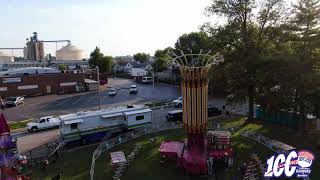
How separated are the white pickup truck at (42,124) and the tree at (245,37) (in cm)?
2272

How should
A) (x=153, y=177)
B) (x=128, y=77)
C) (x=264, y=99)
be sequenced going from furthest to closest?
(x=128, y=77) < (x=264, y=99) < (x=153, y=177)

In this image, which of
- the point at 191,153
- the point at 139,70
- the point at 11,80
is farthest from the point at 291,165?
the point at 139,70

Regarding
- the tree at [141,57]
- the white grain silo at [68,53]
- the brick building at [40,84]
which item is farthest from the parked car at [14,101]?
the tree at [141,57]

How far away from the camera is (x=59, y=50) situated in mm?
153000

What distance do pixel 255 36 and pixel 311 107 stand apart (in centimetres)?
1146

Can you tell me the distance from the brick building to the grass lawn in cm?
4297

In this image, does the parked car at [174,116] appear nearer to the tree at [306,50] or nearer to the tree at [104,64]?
the tree at [306,50]

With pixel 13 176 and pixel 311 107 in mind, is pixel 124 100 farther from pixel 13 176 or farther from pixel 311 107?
pixel 13 176

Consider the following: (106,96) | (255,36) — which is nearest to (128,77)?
(106,96)

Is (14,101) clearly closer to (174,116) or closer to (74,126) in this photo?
(74,126)

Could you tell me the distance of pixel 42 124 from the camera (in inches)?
1815

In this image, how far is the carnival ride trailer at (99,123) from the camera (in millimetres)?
38750

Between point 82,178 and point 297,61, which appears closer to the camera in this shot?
point 82,178

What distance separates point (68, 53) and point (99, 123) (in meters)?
117
